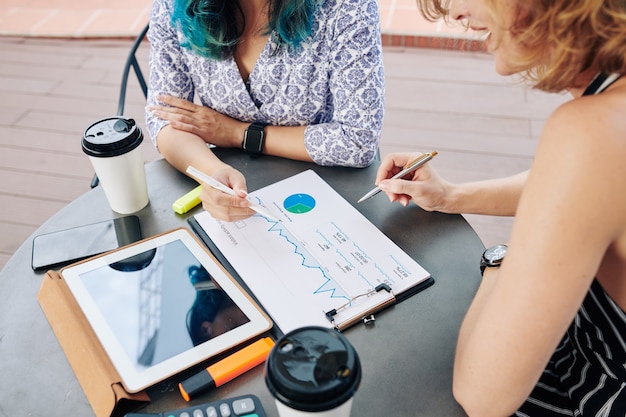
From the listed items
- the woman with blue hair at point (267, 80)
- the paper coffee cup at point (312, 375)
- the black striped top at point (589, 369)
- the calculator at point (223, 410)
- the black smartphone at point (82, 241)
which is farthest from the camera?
the woman with blue hair at point (267, 80)

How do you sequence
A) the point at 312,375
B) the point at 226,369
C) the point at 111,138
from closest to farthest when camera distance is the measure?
the point at 312,375, the point at 226,369, the point at 111,138

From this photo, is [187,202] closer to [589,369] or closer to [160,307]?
[160,307]

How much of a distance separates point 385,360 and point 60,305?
48cm

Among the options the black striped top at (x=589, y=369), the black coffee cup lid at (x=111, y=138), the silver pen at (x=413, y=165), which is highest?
the black coffee cup lid at (x=111, y=138)

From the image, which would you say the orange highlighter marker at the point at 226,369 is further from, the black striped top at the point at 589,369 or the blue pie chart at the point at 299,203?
the black striped top at the point at 589,369

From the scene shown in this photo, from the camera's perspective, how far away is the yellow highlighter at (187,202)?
1.05 meters

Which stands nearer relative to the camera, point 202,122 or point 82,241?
point 82,241

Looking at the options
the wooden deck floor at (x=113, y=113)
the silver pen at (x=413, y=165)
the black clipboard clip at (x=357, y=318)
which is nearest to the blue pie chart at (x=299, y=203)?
the silver pen at (x=413, y=165)

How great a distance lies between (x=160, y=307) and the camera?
0.84 metres

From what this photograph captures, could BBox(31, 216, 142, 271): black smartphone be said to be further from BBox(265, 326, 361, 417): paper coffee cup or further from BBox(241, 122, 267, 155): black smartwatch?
BBox(265, 326, 361, 417): paper coffee cup

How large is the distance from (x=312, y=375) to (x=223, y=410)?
22 cm

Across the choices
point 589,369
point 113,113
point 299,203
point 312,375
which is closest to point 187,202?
point 299,203

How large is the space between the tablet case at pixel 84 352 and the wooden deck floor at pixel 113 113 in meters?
1.47

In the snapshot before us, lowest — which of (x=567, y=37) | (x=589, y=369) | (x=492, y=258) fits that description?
(x=589, y=369)
